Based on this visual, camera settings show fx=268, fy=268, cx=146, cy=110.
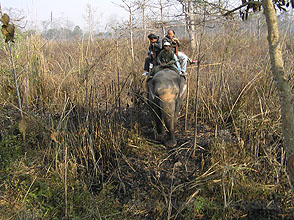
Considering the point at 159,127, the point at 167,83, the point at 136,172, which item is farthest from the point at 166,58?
the point at 136,172

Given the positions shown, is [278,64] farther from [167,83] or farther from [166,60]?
[166,60]

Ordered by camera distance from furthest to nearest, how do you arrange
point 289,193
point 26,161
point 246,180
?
point 26,161 < point 246,180 < point 289,193

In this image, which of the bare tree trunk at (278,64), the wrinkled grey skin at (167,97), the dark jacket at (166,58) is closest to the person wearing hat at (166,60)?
the dark jacket at (166,58)

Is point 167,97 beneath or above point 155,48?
beneath

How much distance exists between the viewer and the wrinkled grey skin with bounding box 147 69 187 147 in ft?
9.46

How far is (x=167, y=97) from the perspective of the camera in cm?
288

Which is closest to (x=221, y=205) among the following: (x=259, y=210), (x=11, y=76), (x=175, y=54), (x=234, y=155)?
(x=259, y=210)

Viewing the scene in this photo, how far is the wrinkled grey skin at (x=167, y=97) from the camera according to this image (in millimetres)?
2883

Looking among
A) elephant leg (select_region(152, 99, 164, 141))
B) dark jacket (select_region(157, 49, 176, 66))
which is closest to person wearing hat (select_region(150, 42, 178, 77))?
dark jacket (select_region(157, 49, 176, 66))

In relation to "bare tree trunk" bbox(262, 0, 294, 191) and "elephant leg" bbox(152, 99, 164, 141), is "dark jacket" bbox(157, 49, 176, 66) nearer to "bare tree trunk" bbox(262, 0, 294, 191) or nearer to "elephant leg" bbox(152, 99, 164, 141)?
"elephant leg" bbox(152, 99, 164, 141)

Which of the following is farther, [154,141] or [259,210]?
[154,141]

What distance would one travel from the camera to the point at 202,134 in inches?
133

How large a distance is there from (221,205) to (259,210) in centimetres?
32

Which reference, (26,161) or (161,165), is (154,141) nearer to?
(161,165)
